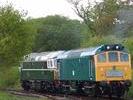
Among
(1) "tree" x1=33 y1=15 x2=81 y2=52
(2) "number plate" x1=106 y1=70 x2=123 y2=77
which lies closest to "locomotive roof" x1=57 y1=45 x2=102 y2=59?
(2) "number plate" x1=106 y1=70 x2=123 y2=77

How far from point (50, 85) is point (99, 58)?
11.3 meters

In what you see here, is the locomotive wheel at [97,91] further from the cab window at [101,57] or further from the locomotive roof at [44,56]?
the locomotive roof at [44,56]

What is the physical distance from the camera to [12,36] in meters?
44.1

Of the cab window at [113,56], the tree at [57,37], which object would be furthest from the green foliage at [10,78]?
the tree at [57,37]

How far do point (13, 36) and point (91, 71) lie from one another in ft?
39.5

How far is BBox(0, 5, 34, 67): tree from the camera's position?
143 feet

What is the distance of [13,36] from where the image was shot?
44.2m

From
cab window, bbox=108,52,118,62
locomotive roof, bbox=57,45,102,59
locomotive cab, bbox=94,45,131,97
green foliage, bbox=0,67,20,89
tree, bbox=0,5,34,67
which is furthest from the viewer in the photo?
green foliage, bbox=0,67,20,89

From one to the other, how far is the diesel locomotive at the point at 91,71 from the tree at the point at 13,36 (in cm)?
240

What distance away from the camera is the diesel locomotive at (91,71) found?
33094mm

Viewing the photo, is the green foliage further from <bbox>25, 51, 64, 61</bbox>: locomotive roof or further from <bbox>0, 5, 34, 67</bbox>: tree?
<bbox>0, 5, 34, 67</bbox>: tree

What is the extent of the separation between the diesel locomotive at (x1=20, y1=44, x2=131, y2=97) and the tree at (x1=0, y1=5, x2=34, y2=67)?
7.86ft

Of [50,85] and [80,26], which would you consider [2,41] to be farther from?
[80,26]

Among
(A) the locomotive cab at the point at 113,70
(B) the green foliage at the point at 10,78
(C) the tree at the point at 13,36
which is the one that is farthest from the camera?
(B) the green foliage at the point at 10,78
